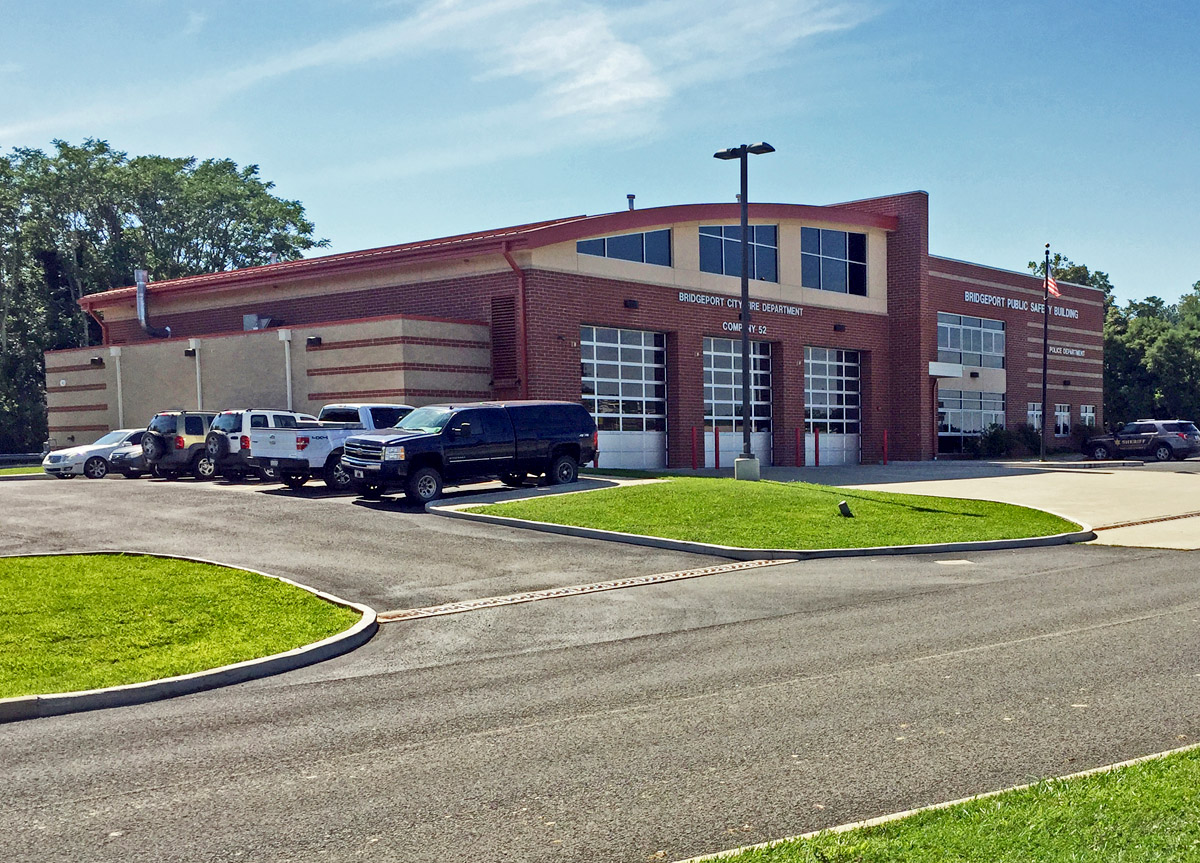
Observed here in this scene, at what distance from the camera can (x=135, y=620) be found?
11016 millimetres

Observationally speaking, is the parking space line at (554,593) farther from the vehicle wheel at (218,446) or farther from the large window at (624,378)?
the large window at (624,378)

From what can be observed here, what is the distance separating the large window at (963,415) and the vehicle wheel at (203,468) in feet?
96.1

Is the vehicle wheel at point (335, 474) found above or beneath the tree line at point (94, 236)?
beneath

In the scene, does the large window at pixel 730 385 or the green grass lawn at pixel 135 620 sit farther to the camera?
the large window at pixel 730 385

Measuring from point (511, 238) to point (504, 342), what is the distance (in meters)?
2.92

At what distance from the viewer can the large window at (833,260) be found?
133ft

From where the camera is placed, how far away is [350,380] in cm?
3073

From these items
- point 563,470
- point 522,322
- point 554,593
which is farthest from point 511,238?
point 554,593

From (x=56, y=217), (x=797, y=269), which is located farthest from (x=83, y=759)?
(x=56, y=217)

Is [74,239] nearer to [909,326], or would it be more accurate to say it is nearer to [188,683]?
[909,326]

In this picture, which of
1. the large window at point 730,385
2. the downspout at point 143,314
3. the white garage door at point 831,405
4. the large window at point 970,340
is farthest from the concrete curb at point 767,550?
the large window at point 970,340

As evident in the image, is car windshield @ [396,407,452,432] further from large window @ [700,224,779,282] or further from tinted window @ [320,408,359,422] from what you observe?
large window @ [700,224,779,282]

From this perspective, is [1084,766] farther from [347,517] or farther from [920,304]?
[920,304]

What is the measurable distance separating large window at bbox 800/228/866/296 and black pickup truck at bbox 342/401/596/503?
57.4 feet
